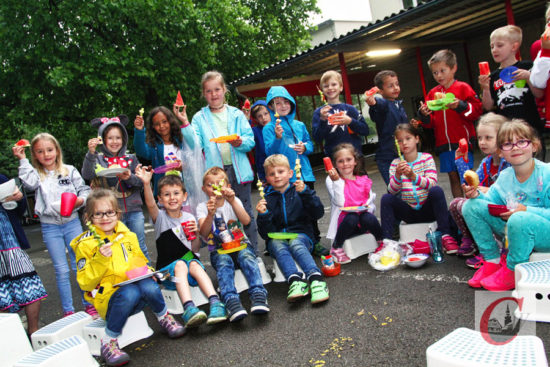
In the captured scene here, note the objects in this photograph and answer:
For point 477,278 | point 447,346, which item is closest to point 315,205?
point 477,278

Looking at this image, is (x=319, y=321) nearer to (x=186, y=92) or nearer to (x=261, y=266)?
(x=261, y=266)

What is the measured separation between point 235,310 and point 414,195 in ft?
6.56

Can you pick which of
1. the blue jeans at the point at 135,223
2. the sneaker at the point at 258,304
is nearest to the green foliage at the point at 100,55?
the blue jeans at the point at 135,223

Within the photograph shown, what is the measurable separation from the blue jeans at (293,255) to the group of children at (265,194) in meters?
0.01

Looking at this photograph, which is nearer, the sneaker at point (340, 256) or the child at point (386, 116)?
the sneaker at point (340, 256)

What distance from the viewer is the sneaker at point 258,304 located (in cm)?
303

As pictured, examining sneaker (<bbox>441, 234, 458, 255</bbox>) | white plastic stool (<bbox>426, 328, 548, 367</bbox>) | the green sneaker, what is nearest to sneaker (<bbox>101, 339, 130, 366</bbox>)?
the green sneaker

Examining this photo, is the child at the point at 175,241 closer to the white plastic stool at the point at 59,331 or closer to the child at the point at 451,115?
the white plastic stool at the point at 59,331

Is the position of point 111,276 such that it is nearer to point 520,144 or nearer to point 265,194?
point 265,194

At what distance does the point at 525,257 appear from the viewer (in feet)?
8.68

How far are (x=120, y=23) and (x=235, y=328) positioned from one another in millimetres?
11166

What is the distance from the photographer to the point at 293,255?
3588 millimetres

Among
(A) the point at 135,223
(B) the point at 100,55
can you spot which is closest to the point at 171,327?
(A) the point at 135,223

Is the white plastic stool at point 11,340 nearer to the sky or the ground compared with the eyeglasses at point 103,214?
nearer to the ground
